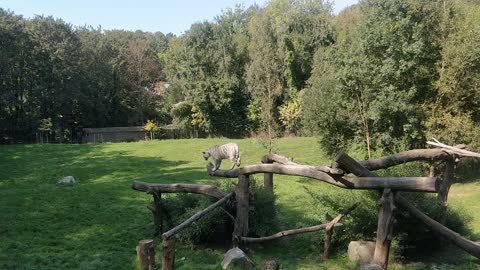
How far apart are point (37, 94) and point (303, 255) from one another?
1363 inches

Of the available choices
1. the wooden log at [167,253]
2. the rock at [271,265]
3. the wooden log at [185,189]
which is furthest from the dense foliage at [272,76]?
the wooden log at [167,253]

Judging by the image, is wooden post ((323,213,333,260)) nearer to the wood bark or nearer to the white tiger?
the wood bark

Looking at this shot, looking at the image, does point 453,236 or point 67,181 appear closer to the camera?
point 453,236

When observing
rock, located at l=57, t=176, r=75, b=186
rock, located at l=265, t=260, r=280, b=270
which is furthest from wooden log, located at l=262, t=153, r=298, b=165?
rock, located at l=57, t=176, r=75, b=186

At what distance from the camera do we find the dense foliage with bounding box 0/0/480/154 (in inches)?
786

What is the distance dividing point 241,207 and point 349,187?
2954mm

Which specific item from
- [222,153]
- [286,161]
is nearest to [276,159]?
[286,161]

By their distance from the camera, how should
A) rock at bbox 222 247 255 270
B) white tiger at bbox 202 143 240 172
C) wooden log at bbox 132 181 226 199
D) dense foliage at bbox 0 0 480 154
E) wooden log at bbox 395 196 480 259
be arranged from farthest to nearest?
1. dense foliage at bbox 0 0 480 154
2. white tiger at bbox 202 143 240 172
3. wooden log at bbox 132 181 226 199
4. rock at bbox 222 247 255 270
5. wooden log at bbox 395 196 480 259

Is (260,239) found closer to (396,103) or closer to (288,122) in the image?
(396,103)

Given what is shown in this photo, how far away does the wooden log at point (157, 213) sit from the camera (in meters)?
11.7

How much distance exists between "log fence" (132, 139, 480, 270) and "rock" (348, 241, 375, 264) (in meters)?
0.53

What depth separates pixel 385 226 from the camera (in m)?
7.82

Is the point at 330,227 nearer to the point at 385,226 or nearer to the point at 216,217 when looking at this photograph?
the point at 385,226

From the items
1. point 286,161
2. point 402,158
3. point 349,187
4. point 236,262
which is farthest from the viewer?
point 286,161
